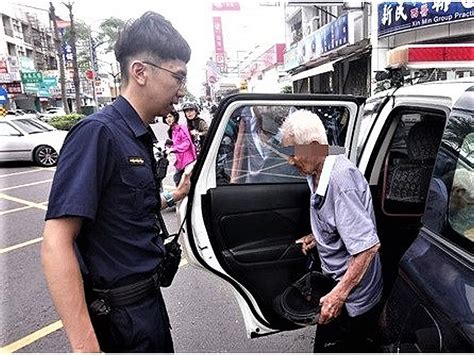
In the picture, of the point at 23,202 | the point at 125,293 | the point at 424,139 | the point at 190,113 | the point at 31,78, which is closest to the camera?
the point at 125,293

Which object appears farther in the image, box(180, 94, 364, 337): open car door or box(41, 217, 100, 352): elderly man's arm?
box(180, 94, 364, 337): open car door

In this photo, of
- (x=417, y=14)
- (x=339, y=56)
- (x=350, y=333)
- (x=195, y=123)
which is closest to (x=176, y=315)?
(x=350, y=333)

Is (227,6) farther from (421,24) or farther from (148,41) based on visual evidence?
(148,41)

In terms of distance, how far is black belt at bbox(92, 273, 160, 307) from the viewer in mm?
1299

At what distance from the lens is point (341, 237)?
1632 mm

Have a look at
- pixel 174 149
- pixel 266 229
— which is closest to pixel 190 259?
pixel 266 229

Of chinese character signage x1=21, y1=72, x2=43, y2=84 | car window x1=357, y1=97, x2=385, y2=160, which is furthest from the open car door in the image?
chinese character signage x1=21, y1=72, x2=43, y2=84

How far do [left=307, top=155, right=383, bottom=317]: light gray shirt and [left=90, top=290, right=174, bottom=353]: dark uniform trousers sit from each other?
773 millimetres

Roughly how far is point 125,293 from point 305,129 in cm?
95

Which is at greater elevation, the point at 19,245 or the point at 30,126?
the point at 30,126

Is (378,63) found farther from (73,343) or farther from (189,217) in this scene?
(73,343)

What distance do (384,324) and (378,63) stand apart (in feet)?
30.3

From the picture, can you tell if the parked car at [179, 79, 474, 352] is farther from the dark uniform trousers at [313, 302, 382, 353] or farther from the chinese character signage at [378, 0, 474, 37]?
the chinese character signage at [378, 0, 474, 37]

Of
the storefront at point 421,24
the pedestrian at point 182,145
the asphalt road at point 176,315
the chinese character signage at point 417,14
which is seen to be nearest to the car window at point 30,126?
the asphalt road at point 176,315
